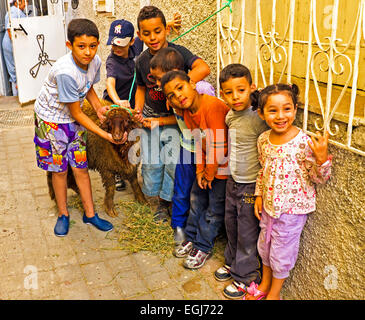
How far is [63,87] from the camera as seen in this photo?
11.2 feet

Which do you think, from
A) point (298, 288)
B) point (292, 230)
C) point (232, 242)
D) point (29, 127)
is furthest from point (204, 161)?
point (29, 127)

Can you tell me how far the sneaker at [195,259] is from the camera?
3406mm

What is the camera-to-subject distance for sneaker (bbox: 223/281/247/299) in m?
3.05

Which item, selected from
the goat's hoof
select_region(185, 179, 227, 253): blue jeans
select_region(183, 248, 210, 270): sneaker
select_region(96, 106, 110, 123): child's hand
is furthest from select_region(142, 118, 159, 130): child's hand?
select_region(183, 248, 210, 270): sneaker

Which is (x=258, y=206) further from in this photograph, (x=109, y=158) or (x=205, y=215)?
(x=109, y=158)

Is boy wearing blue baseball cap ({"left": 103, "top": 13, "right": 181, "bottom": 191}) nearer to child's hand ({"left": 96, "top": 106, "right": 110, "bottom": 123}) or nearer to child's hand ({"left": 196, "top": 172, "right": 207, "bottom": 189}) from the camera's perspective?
child's hand ({"left": 96, "top": 106, "right": 110, "bottom": 123})

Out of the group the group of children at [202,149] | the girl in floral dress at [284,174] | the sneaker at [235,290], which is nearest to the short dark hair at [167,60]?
the group of children at [202,149]

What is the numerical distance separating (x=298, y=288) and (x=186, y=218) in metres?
1.31

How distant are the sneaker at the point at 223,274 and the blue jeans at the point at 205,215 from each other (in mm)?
224

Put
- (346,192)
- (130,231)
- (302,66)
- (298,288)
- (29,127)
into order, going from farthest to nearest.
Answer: (29,127)
(302,66)
(130,231)
(298,288)
(346,192)

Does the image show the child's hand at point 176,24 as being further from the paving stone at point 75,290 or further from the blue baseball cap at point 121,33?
the paving stone at point 75,290

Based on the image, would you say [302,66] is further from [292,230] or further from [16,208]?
[16,208]

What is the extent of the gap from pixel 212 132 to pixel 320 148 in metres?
0.96

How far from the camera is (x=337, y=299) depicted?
2.49 meters
